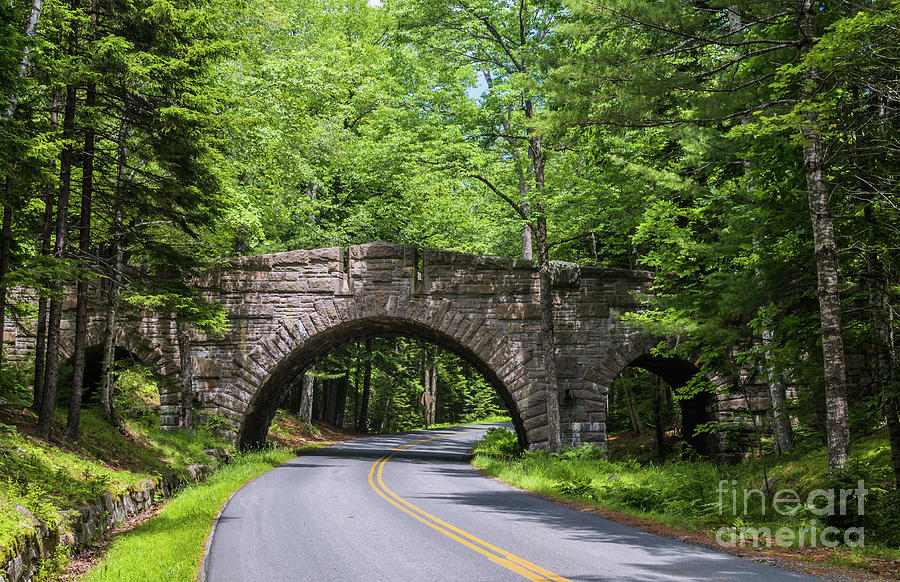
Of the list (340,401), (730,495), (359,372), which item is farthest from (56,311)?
(359,372)


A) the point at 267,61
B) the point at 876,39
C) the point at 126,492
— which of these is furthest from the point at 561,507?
the point at 267,61

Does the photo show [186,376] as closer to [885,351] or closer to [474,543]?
[474,543]

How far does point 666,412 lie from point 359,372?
2265cm

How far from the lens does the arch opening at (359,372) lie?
62.6 feet

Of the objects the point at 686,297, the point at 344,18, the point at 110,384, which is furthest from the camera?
the point at 344,18

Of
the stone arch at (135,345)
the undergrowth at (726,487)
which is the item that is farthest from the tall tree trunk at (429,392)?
the undergrowth at (726,487)

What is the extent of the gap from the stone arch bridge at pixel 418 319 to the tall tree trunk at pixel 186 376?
1.01 ft

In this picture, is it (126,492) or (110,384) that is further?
(110,384)

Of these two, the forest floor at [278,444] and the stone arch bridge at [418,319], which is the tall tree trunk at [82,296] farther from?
the stone arch bridge at [418,319]

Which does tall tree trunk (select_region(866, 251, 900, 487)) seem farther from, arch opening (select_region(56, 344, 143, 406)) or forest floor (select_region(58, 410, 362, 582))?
arch opening (select_region(56, 344, 143, 406))

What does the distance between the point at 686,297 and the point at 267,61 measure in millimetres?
16445

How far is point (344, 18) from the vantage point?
1238 inches

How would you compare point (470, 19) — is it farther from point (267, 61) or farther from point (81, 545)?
point (81, 545)

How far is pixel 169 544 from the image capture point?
25.2 feet
